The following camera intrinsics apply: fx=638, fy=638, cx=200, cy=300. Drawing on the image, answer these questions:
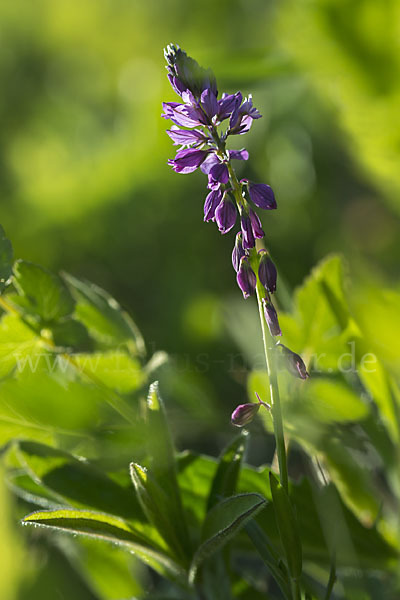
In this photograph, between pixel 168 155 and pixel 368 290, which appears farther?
pixel 168 155

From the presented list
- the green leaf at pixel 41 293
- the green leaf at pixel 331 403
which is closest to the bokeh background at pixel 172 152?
the green leaf at pixel 331 403

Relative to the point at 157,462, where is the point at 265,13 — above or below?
above

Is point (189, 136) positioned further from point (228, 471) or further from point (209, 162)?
point (228, 471)

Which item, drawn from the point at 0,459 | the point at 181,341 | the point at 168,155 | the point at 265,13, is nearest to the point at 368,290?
the point at 0,459

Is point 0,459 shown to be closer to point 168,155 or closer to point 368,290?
point 368,290

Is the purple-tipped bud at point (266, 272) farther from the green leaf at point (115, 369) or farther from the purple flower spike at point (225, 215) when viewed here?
the green leaf at point (115, 369)
